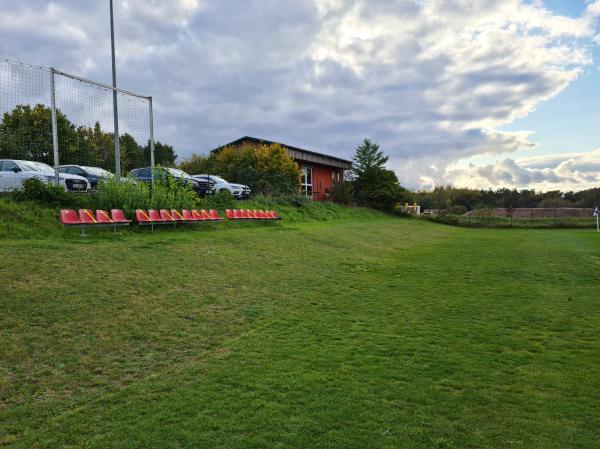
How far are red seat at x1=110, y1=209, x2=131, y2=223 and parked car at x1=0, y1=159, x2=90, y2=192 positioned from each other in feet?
9.67

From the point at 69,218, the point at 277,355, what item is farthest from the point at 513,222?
the point at 277,355

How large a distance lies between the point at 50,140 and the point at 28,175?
1539 mm

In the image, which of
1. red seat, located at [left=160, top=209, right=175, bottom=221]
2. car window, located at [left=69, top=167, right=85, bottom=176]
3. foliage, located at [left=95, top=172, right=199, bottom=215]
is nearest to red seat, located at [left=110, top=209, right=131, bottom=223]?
foliage, located at [left=95, top=172, right=199, bottom=215]

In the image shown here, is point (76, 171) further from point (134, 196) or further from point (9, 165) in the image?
point (134, 196)

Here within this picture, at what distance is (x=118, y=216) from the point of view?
13.9 metres

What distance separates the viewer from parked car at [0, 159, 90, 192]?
15849 millimetres

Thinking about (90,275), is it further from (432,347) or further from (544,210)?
(544,210)

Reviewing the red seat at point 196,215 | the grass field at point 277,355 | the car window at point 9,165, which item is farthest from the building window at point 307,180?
the grass field at point 277,355

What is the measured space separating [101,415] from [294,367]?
80.6 inches

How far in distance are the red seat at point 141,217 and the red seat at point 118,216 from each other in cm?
41

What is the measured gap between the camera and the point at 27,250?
941 centimetres

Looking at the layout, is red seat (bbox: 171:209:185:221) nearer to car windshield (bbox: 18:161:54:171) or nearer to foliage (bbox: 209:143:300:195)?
car windshield (bbox: 18:161:54:171)

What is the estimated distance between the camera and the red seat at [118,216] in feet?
44.6

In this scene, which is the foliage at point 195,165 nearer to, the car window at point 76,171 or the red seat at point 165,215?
the car window at point 76,171
